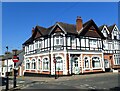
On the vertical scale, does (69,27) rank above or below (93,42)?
above

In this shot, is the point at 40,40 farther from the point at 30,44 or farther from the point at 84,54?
the point at 84,54

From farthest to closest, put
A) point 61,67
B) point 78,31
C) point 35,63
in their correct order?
1. point 35,63
2. point 78,31
3. point 61,67

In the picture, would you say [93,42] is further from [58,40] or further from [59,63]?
[59,63]

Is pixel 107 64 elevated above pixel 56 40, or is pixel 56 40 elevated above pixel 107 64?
pixel 56 40

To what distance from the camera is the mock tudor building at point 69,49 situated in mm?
32844

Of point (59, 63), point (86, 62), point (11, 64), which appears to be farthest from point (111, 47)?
point (11, 64)

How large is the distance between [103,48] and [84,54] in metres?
7.10

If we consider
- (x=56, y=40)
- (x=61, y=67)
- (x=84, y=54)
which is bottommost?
(x=61, y=67)

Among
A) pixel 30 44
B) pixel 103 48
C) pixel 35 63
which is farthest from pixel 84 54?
pixel 30 44

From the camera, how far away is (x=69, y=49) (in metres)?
32.9

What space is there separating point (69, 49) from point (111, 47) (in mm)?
13062

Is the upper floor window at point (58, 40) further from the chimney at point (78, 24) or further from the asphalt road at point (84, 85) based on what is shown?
the asphalt road at point (84, 85)

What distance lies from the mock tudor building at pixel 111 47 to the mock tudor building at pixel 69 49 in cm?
359

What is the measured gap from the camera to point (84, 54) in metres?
34.3
